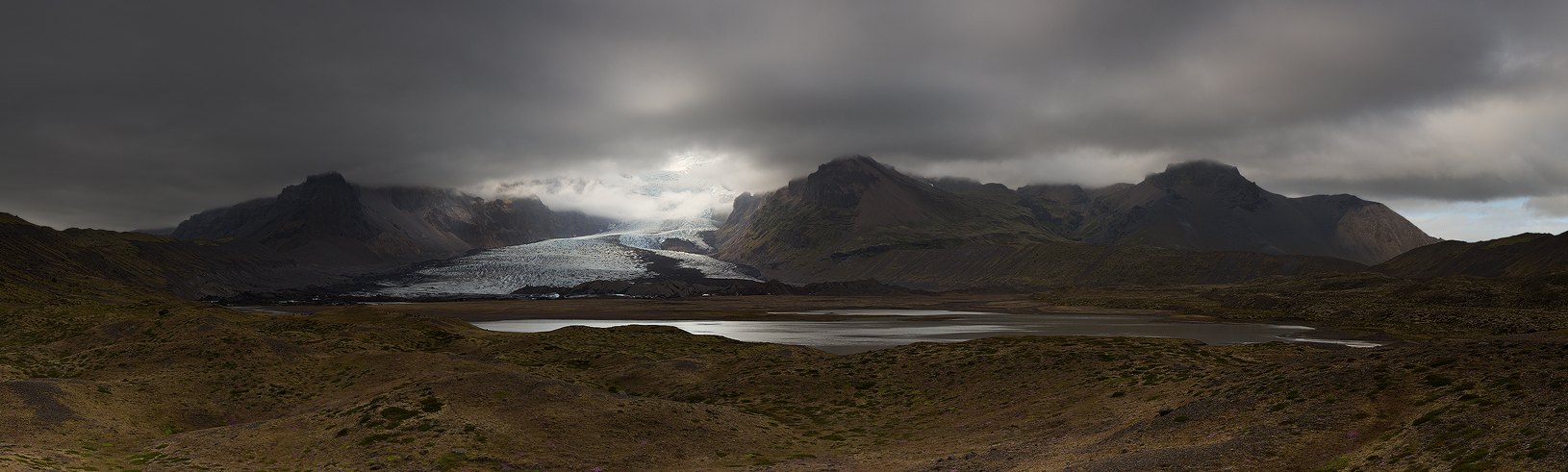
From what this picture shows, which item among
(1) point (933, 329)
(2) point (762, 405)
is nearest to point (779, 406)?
(2) point (762, 405)

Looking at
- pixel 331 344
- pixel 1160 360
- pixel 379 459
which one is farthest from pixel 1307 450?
pixel 331 344

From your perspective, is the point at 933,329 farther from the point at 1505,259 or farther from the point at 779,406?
the point at 1505,259

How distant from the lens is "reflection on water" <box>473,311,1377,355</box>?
87062mm

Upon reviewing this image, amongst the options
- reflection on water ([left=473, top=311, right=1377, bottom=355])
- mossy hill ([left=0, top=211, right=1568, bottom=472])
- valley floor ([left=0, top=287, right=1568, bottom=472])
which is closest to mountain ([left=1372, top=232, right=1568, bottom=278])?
reflection on water ([left=473, top=311, right=1377, bottom=355])

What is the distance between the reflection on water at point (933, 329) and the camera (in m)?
87.1

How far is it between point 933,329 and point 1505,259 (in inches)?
6597

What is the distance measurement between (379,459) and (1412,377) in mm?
34804

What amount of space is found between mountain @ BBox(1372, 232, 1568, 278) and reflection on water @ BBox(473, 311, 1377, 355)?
98.5m

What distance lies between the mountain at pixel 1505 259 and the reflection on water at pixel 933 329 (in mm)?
98517

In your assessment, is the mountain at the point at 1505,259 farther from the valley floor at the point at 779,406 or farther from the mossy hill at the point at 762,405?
the valley floor at the point at 779,406

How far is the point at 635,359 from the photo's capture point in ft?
172

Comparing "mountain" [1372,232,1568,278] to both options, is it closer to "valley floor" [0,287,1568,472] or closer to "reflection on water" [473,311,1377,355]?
"reflection on water" [473,311,1377,355]

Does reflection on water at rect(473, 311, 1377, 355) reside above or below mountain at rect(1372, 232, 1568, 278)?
below

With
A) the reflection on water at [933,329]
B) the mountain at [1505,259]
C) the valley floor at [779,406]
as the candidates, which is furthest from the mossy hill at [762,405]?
the mountain at [1505,259]
